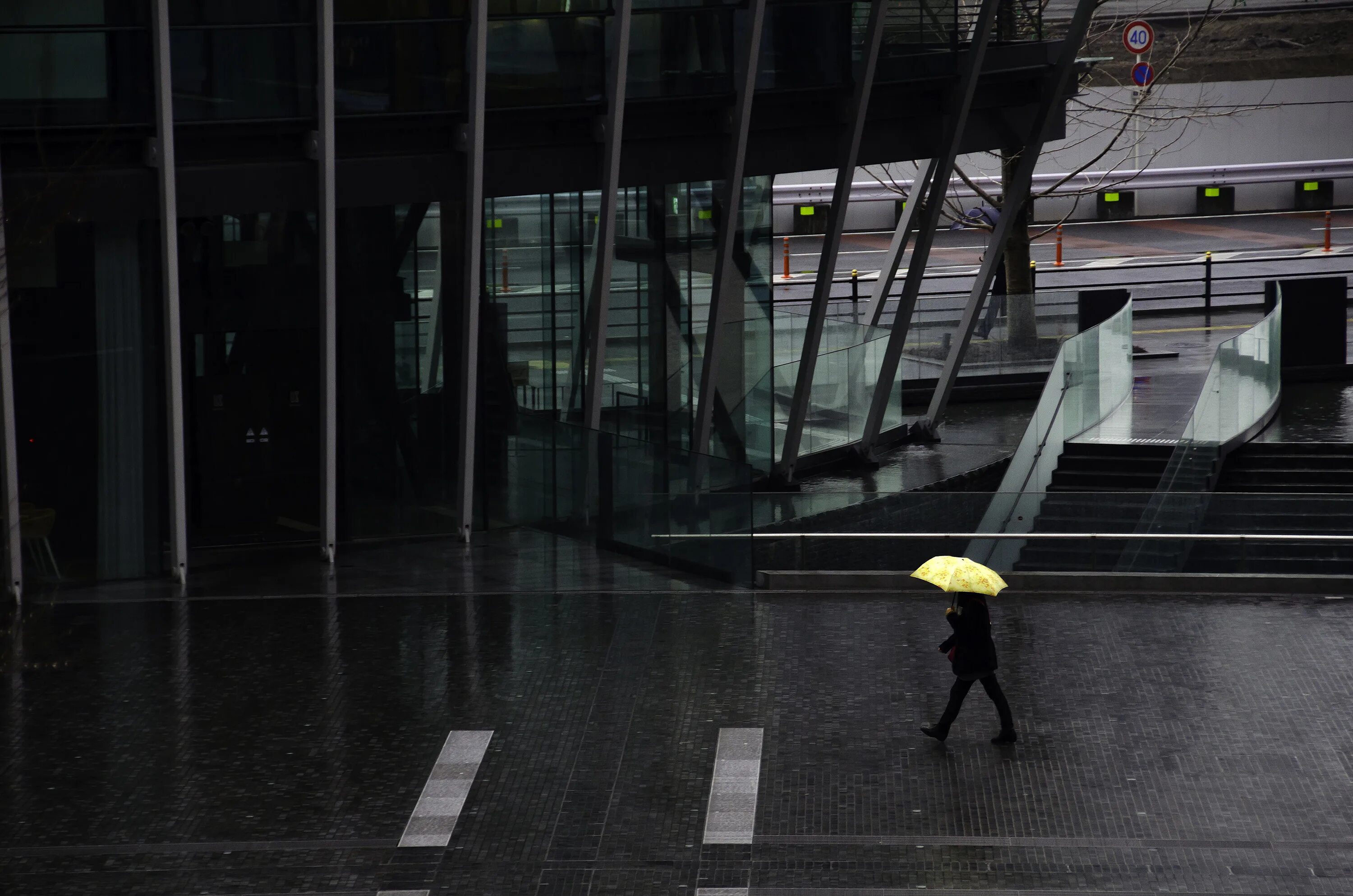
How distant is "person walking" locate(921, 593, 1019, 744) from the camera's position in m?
11.6

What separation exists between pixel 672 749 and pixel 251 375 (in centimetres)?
838

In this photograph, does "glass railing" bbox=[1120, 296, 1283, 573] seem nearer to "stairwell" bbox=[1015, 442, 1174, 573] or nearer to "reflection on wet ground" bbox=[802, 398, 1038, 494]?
"stairwell" bbox=[1015, 442, 1174, 573]

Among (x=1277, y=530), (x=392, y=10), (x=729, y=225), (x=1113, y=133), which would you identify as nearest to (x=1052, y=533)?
(x=1277, y=530)


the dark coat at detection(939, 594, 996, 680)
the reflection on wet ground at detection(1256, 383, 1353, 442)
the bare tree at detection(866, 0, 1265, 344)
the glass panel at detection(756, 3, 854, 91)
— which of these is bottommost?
the dark coat at detection(939, 594, 996, 680)

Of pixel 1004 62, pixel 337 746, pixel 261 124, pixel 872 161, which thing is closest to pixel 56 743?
pixel 337 746

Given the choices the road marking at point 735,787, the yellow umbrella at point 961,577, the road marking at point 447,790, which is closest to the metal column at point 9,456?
the road marking at point 447,790

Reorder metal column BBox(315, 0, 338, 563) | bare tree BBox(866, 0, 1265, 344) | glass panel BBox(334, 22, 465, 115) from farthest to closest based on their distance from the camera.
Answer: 1. bare tree BBox(866, 0, 1265, 344)
2. glass panel BBox(334, 22, 465, 115)
3. metal column BBox(315, 0, 338, 563)

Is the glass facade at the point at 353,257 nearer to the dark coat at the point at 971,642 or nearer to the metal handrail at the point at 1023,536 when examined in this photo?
the metal handrail at the point at 1023,536

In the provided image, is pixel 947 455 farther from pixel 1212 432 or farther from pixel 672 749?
pixel 672 749

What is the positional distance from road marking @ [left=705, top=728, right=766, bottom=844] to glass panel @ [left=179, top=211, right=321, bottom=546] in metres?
8.06

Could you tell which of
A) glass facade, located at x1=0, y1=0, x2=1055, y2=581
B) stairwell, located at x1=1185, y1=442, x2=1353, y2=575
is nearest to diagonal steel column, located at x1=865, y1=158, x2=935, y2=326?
glass facade, located at x1=0, y1=0, x2=1055, y2=581

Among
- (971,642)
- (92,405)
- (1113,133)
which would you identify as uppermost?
(1113,133)

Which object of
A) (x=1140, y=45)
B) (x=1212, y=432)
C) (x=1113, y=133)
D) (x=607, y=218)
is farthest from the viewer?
(x=1113, y=133)

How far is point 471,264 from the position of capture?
1812cm
